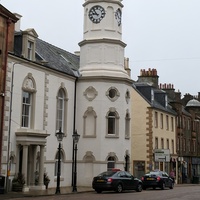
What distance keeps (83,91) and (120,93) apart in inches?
123

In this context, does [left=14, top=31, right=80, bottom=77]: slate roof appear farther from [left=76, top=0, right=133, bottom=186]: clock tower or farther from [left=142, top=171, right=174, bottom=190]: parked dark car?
[left=142, top=171, right=174, bottom=190]: parked dark car

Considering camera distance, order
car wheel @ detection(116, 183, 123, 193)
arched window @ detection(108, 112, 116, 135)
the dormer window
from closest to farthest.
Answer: car wheel @ detection(116, 183, 123, 193), the dormer window, arched window @ detection(108, 112, 116, 135)

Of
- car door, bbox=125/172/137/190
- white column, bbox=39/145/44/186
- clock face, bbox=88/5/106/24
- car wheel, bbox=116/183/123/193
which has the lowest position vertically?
car wheel, bbox=116/183/123/193

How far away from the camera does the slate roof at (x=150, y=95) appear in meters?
49.3

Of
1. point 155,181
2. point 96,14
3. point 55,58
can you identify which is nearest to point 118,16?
point 96,14

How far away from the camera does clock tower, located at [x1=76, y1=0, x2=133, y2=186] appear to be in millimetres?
34469

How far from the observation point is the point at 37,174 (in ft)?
97.2

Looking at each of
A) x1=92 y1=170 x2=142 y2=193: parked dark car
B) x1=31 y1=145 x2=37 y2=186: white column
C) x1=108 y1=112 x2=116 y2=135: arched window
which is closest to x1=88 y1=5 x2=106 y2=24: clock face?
x1=108 y1=112 x2=116 y2=135: arched window

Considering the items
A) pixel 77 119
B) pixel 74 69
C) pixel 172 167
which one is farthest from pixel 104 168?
pixel 172 167

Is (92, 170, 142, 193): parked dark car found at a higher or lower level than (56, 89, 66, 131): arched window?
lower

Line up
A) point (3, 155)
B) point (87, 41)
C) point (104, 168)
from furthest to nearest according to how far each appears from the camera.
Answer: point (87, 41)
point (104, 168)
point (3, 155)

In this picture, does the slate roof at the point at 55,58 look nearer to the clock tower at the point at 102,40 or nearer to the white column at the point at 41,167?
the clock tower at the point at 102,40

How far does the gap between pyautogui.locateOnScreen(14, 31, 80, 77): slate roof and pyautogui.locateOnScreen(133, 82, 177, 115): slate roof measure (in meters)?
10.8

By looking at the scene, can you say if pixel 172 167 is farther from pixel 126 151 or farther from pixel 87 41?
pixel 87 41
